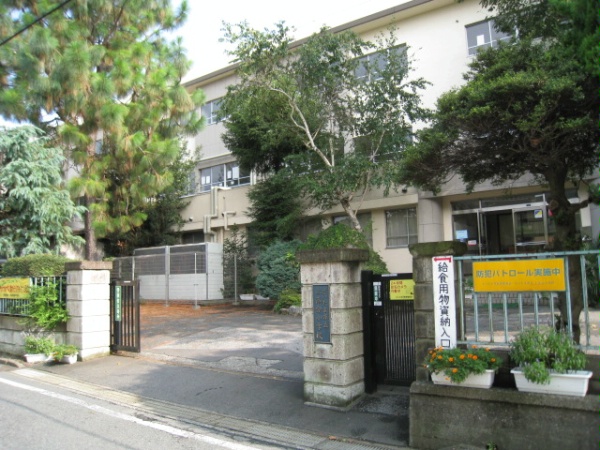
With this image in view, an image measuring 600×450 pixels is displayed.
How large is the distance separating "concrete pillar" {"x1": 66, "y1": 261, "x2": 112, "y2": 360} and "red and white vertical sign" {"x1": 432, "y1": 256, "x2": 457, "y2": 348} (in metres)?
7.75

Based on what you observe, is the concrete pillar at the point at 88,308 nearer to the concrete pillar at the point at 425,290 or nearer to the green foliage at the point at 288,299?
the green foliage at the point at 288,299

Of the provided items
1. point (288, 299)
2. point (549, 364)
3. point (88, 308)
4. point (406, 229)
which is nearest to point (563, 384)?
point (549, 364)

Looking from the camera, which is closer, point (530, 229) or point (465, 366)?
point (465, 366)

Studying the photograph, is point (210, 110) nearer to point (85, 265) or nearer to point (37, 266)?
point (37, 266)

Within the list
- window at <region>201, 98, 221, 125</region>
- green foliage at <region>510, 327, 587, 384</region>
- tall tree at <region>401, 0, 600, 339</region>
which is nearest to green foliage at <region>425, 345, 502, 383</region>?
green foliage at <region>510, 327, 587, 384</region>

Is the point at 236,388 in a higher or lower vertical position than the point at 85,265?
lower

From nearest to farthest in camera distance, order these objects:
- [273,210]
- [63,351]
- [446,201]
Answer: [63,351] < [446,201] < [273,210]

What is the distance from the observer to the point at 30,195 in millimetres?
17312

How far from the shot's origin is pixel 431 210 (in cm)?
1745

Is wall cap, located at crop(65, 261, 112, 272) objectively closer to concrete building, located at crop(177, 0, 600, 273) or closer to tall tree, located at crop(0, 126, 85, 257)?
tall tree, located at crop(0, 126, 85, 257)

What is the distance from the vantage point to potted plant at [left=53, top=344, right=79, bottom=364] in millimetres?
10023

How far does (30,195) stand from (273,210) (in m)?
8.80

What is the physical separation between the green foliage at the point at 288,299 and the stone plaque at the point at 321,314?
9.47 meters

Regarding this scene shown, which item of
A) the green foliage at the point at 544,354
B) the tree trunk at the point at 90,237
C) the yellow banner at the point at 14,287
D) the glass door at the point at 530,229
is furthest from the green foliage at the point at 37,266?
the glass door at the point at 530,229
